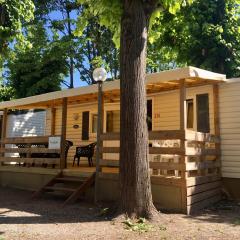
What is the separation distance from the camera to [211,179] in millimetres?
10148

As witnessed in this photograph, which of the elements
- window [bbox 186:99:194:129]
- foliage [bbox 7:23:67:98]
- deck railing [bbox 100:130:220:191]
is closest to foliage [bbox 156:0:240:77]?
window [bbox 186:99:194:129]

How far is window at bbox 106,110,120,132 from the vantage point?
14.2m

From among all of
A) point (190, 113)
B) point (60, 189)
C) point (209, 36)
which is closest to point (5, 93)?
point (209, 36)

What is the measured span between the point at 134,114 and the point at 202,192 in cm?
297

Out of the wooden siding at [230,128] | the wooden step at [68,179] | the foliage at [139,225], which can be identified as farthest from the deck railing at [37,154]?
the foliage at [139,225]

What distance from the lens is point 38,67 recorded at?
24.9 meters

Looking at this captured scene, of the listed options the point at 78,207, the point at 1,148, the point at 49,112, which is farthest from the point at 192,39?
the point at 78,207

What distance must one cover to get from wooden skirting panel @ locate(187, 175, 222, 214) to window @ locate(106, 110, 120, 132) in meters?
4.78

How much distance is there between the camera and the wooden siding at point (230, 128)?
10320 millimetres

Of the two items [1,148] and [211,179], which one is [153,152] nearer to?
[211,179]

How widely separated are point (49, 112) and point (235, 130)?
897 cm

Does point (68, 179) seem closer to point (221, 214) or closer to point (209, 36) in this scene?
point (221, 214)

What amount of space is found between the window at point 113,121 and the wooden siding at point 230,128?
452 cm

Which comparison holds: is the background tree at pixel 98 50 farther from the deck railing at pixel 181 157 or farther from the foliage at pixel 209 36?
the deck railing at pixel 181 157
